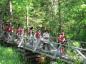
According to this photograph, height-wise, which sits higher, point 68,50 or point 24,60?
point 68,50

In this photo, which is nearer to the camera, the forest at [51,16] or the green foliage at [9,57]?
the green foliage at [9,57]

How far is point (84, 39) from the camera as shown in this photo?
25.5 metres

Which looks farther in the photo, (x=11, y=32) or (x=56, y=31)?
(x=56, y=31)

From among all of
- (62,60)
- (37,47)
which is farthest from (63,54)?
(37,47)

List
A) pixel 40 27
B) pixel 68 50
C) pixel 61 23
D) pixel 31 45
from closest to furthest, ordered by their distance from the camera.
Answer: pixel 68 50 < pixel 31 45 < pixel 61 23 < pixel 40 27

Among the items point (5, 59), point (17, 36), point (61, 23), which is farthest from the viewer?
point (61, 23)

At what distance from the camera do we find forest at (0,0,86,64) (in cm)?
2453

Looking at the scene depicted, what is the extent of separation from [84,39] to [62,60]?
955cm

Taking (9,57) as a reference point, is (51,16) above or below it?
above

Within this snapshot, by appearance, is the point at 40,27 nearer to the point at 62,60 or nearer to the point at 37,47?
the point at 37,47

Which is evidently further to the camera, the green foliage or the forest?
the forest

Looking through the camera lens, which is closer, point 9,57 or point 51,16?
point 9,57

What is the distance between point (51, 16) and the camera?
32312 millimetres

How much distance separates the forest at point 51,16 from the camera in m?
24.5
